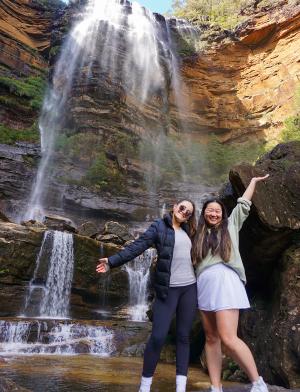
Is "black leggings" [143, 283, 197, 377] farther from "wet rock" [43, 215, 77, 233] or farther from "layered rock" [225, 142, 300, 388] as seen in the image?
"wet rock" [43, 215, 77, 233]

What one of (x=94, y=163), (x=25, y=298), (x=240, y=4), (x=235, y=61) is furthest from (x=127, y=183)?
(x=240, y=4)

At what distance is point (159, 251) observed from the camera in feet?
11.1

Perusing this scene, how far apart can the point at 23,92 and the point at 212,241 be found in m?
23.7

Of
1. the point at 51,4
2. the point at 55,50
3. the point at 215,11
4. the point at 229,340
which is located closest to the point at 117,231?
the point at 229,340

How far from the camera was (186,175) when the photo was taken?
2489cm

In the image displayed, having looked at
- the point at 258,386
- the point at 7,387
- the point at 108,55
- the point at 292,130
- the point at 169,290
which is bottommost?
the point at 7,387

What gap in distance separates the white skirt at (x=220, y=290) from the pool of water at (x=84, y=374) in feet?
5.89

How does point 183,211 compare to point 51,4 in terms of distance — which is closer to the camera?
point 183,211

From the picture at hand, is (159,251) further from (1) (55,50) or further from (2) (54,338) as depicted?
(1) (55,50)

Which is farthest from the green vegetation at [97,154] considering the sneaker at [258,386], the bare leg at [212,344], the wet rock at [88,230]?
the sneaker at [258,386]

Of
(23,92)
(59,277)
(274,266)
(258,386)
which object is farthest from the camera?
(23,92)

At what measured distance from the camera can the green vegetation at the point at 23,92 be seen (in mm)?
23903

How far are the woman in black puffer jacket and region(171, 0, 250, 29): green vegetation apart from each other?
1184 inches

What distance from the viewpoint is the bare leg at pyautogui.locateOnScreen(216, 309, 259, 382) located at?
116 inches
